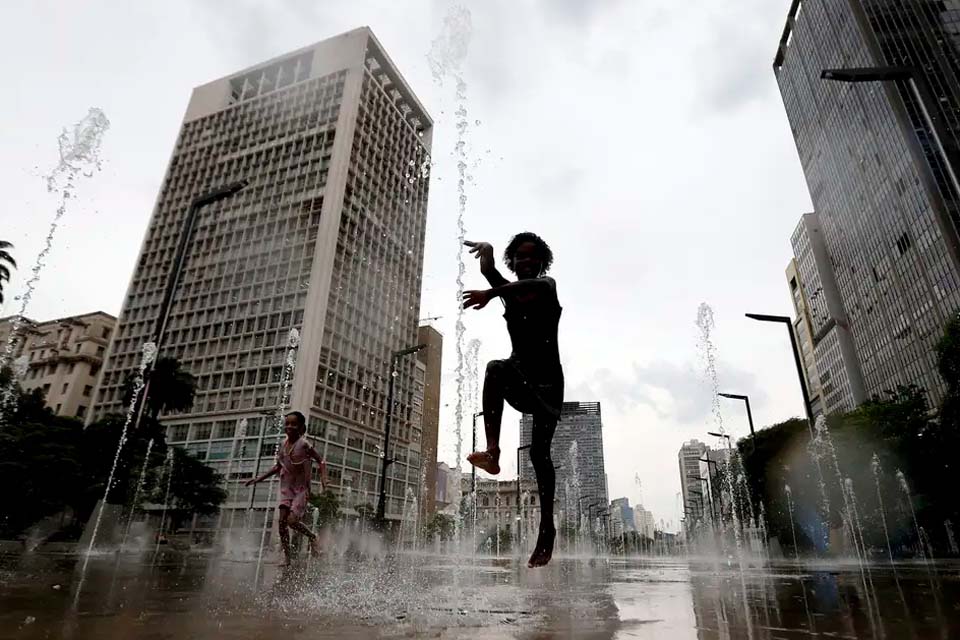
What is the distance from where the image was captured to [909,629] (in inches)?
109

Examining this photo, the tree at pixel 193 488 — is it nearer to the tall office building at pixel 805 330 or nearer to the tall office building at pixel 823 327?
the tall office building at pixel 823 327

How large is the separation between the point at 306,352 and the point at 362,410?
41.5 ft

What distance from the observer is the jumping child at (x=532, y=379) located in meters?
3.82

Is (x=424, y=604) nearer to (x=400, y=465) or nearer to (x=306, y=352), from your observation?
(x=306, y=352)

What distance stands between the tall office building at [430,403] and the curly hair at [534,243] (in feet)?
292

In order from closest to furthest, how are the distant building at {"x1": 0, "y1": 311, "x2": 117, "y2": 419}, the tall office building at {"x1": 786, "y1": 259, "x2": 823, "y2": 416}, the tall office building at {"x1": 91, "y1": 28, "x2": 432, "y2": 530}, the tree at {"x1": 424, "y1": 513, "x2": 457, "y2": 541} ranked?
1. the tall office building at {"x1": 91, "y1": 28, "x2": 432, "y2": 530}
2. the tree at {"x1": 424, "y1": 513, "x2": 457, "y2": 541}
3. the distant building at {"x1": 0, "y1": 311, "x2": 117, "y2": 419}
4. the tall office building at {"x1": 786, "y1": 259, "x2": 823, "y2": 416}

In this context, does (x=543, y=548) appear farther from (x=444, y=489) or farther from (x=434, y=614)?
(x=444, y=489)

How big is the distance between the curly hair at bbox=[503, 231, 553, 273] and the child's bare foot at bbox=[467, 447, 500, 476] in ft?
4.87

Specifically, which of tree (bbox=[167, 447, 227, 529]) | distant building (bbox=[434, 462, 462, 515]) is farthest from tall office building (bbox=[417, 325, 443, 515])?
tree (bbox=[167, 447, 227, 529])

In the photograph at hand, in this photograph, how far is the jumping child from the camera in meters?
3.82

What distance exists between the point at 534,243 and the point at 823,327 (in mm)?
100237

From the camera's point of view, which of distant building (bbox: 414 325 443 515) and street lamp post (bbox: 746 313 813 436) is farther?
distant building (bbox: 414 325 443 515)

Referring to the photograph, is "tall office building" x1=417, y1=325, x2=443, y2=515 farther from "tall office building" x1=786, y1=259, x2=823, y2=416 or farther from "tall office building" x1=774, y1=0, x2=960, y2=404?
"tall office building" x1=774, y1=0, x2=960, y2=404

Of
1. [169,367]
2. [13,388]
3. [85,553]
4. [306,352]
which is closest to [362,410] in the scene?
[306,352]
